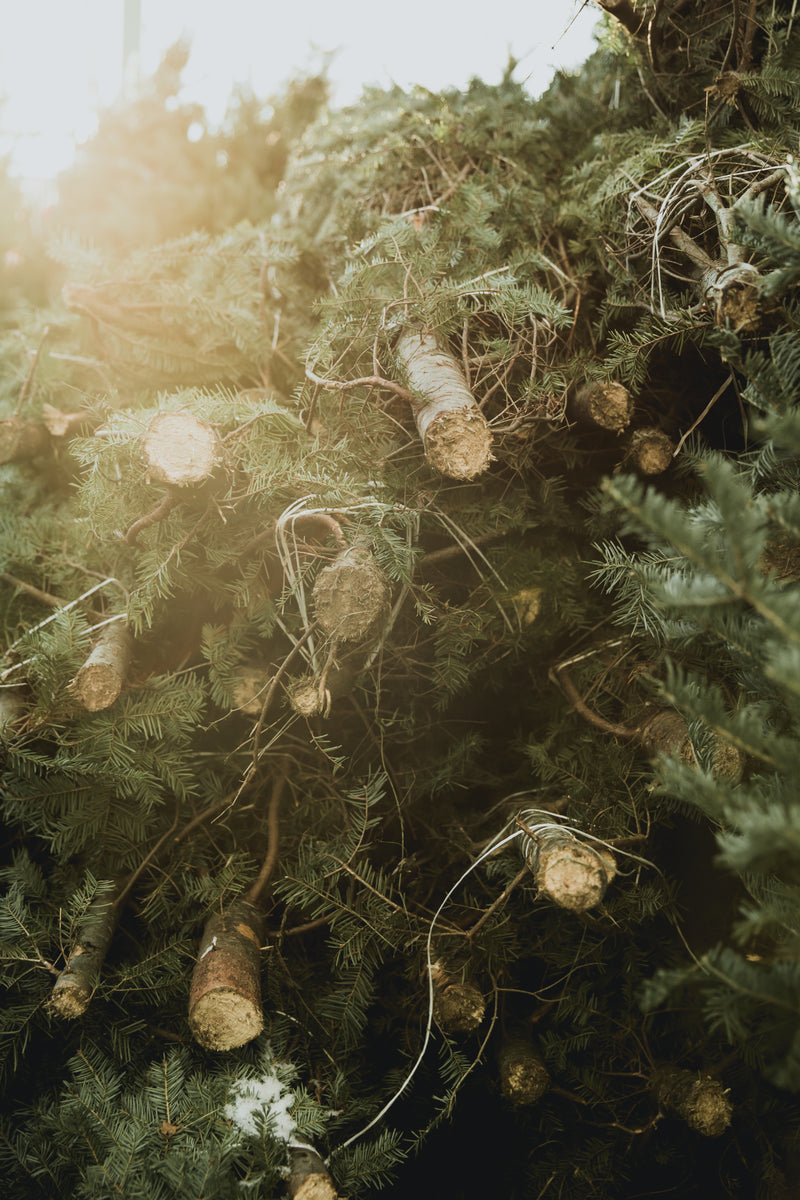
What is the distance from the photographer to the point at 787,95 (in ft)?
4.66

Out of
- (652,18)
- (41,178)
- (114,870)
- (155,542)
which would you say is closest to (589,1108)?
(114,870)

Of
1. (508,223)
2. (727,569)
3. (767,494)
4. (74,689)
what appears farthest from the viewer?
(508,223)

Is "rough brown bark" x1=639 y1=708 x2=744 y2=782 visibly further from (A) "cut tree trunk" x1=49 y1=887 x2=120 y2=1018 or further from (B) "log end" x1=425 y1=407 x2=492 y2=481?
(A) "cut tree trunk" x1=49 y1=887 x2=120 y2=1018

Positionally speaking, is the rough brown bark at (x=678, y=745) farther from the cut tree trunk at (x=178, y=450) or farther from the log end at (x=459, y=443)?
the cut tree trunk at (x=178, y=450)

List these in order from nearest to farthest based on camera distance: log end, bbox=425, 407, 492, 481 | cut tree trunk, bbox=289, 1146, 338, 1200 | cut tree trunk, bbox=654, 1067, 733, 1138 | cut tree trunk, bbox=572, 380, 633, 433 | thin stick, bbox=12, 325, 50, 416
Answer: cut tree trunk, bbox=289, 1146, 338, 1200
log end, bbox=425, 407, 492, 481
cut tree trunk, bbox=654, 1067, 733, 1138
cut tree trunk, bbox=572, 380, 633, 433
thin stick, bbox=12, 325, 50, 416

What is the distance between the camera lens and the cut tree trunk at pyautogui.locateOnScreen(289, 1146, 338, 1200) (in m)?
1.04

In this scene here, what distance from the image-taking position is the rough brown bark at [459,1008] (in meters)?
1.30

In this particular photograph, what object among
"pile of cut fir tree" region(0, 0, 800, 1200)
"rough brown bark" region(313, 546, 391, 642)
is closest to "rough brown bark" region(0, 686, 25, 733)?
"pile of cut fir tree" region(0, 0, 800, 1200)

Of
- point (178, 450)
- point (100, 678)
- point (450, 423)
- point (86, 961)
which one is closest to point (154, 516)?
point (178, 450)

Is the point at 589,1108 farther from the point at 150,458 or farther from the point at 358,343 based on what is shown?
the point at 358,343

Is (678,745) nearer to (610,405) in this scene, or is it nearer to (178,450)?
(610,405)

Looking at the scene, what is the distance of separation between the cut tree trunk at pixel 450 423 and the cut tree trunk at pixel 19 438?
1.16 m

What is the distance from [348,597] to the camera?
1119mm

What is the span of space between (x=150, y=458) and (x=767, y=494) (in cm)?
110
